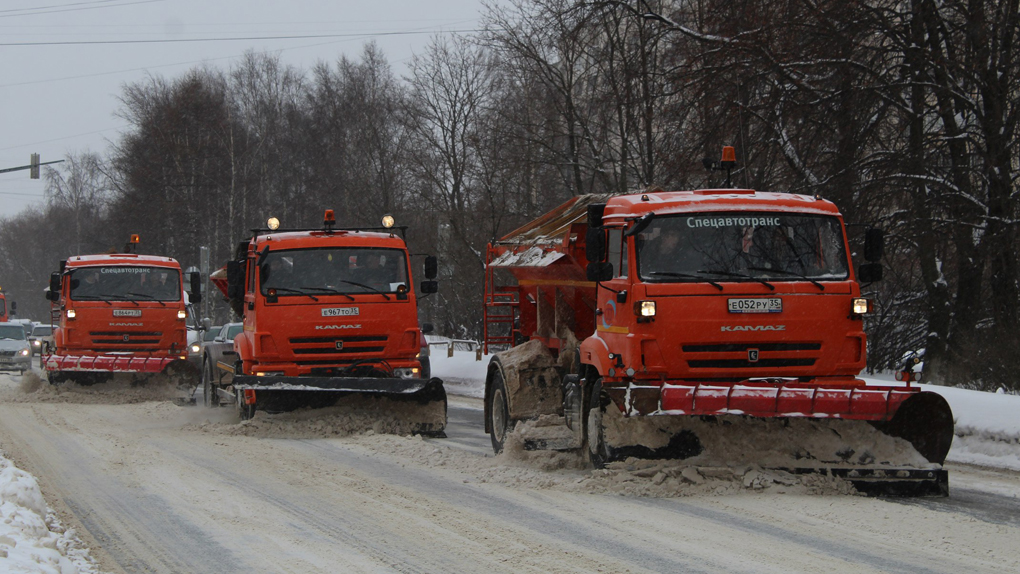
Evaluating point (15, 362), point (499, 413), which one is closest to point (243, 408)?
point (499, 413)

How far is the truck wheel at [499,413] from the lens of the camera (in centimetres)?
1079

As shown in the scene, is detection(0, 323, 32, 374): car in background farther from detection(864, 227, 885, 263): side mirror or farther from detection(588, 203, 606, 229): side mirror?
detection(864, 227, 885, 263): side mirror

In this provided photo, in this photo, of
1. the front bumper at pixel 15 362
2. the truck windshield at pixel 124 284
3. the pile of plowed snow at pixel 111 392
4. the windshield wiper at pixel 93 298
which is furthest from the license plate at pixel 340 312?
the front bumper at pixel 15 362

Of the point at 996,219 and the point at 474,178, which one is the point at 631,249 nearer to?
the point at 996,219

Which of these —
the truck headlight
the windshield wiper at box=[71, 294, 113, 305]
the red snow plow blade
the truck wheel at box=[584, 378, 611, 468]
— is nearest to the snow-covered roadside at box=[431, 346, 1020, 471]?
the truck headlight

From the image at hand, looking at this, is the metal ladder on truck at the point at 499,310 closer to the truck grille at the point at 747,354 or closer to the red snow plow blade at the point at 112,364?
the truck grille at the point at 747,354

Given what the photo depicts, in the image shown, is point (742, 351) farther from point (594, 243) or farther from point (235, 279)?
point (235, 279)

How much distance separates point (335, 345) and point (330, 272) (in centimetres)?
93

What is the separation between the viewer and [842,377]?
8398mm

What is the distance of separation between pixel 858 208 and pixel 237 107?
45.1 meters

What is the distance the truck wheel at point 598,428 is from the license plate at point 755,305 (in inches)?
48.0

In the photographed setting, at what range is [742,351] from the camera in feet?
27.0

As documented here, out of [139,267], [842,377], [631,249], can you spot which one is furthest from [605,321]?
[139,267]

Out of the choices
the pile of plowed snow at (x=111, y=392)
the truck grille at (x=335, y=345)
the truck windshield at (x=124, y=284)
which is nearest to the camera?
the truck grille at (x=335, y=345)
